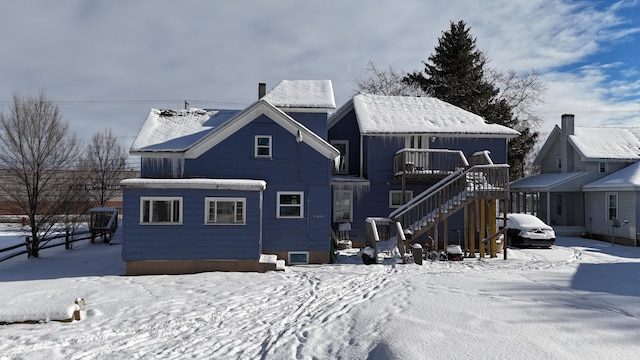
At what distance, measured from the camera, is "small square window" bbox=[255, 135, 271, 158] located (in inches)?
584

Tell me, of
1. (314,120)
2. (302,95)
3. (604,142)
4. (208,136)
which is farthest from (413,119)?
(604,142)

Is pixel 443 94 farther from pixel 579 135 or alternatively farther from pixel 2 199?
pixel 2 199

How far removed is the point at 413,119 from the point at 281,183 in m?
9.31

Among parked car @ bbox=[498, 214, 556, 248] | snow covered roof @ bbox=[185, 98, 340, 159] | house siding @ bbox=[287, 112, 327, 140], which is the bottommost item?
parked car @ bbox=[498, 214, 556, 248]

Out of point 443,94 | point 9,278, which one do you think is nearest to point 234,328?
point 9,278

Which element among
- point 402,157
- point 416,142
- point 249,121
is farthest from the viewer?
point 416,142

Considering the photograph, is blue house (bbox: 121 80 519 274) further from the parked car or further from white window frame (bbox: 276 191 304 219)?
the parked car

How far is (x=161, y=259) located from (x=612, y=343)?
39.4 ft

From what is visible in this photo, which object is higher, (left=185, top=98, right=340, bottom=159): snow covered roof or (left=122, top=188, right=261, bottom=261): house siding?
(left=185, top=98, right=340, bottom=159): snow covered roof

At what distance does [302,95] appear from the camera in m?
18.5

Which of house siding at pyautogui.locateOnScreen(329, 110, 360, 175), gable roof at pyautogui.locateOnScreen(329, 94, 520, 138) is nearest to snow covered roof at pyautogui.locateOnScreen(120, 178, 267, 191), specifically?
gable roof at pyautogui.locateOnScreen(329, 94, 520, 138)

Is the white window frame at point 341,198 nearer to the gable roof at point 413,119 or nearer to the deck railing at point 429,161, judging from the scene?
the deck railing at point 429,161

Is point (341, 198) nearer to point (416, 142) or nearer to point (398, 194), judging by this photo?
point (398, 194)

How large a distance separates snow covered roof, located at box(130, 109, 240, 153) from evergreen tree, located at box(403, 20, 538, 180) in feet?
81.3
